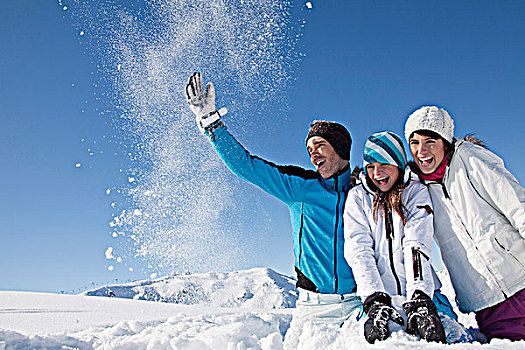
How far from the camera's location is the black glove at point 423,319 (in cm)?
229

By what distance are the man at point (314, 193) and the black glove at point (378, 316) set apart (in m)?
0.57

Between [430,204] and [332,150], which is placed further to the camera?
[332,150]

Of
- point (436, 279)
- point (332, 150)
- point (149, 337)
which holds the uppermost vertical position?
point (332, 150)

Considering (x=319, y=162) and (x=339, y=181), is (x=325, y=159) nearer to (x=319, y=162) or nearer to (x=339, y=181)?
(x=319, y=162)

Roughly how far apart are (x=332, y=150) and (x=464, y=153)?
120cm

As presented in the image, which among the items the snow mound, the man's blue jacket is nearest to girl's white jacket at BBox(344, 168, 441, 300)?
the man's blue jacket

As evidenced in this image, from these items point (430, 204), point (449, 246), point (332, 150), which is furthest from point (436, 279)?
point (332, 150)

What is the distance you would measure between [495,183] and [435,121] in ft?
2.25

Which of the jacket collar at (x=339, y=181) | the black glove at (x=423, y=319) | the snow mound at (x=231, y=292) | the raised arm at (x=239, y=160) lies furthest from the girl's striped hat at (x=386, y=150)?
the snow mound at (x=231, y=292)

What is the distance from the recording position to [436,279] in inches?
119

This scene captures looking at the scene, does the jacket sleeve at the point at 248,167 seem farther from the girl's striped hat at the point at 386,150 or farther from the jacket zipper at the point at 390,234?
the jacket zipper at the point at 390,234

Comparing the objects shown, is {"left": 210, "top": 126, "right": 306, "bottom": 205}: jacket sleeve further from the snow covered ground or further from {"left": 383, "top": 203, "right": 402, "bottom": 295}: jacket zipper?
the snow covered ground

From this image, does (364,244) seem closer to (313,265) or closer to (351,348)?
(313,265)

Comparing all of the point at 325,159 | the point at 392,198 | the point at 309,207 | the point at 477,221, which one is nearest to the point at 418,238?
the point at 392,198
